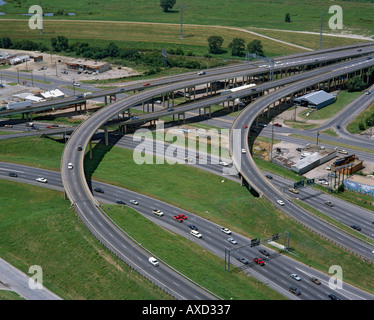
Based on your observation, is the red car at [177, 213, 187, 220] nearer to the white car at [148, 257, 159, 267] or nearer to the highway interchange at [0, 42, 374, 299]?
the highway interchange at [0, 42, 374, 299]

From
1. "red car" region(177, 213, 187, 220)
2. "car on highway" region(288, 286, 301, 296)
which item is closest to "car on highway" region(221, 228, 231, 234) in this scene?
"red car" region(177, 213, 187, 220)

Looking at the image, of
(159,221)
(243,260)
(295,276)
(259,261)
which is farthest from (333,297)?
(159,221)

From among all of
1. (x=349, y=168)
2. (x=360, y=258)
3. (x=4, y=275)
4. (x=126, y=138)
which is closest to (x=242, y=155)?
(x=349, y=168)

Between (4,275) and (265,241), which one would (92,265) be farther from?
(265,241)

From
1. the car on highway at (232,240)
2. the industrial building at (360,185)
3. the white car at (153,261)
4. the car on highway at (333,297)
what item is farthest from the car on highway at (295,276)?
the industrial building at (360,185)

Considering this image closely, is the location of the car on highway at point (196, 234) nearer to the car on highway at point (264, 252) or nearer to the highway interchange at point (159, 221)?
the highway interchange at point (159, 221)

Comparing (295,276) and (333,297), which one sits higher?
(295,276)

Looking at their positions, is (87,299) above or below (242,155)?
below

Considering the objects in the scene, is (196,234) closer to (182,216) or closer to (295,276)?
(182,216)
